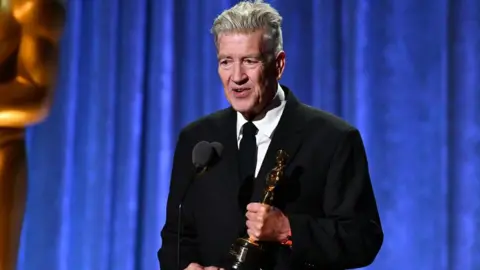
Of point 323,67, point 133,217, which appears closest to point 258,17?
point 323,67

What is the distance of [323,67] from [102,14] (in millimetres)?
668

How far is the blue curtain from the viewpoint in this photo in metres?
1.86

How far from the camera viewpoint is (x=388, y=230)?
6.28ft

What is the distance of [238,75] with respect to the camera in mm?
1135

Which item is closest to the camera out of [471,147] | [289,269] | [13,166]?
[289,269]

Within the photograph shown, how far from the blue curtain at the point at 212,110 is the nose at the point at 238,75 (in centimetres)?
83

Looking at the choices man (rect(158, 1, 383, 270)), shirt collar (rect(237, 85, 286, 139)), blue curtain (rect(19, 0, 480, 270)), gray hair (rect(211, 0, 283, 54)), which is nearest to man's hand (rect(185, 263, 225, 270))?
man (rect(158, 1, 383, 270))

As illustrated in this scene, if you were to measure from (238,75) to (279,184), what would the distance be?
18 cm

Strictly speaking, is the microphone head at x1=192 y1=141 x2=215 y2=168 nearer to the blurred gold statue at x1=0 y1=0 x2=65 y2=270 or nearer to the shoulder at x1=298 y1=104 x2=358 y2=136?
the shoulder at x1=298 y1=104 x2=358 y2=136

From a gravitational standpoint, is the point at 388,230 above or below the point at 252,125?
below

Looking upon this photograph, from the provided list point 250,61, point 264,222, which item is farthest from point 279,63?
point 264,222

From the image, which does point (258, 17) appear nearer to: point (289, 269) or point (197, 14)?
point (289, 269)

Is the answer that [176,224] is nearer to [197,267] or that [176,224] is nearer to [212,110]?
[197,267]

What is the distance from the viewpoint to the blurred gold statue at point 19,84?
128 centimetres
